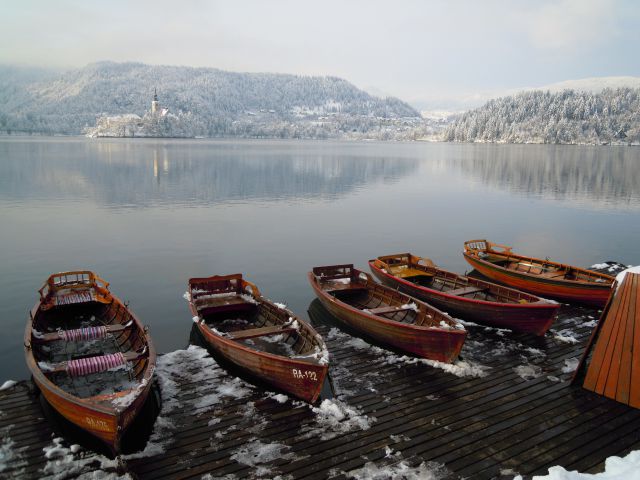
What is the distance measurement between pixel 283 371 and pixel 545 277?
1283 cm

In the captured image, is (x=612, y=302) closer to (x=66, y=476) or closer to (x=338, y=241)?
(x=66, y=476)

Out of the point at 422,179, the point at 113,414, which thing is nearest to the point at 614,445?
the point at 113,414

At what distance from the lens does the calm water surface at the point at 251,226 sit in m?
23.1

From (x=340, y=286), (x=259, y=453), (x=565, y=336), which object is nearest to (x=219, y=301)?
(x=340, y=286)

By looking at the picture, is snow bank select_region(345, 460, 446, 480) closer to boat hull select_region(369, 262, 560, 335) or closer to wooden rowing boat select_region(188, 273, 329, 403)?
wooden rowing boat select_region(188, 273, 329, 403)

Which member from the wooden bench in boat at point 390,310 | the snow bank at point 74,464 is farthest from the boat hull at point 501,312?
the snow bank at point 74,464

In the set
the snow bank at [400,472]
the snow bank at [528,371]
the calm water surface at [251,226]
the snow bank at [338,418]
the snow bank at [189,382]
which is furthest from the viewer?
the calm water surface at [251,226]

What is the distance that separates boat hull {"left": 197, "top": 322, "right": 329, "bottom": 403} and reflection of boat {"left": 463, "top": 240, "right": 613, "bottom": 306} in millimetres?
11895

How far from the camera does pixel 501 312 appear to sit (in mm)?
14570

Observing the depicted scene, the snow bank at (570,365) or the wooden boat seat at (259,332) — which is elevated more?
the wooden boat seat at (259,332)

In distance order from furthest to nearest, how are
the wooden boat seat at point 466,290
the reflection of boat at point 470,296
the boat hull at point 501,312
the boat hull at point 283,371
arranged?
the wooden boat seat at point 466,290, the reflection of boat at point 470,296, the boat hull at point 501,312, the boat hull at point 283,371

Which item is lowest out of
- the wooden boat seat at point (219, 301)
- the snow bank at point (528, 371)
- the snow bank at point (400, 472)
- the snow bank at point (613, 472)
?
the snow bank at point (400, 472)

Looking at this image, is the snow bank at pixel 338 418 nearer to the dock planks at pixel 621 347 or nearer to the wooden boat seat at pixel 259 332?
the wooden boat seat at pixel 259 332

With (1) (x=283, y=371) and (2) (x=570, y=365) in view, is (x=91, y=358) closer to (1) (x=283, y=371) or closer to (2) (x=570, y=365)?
(1) (x=283, y=371)
